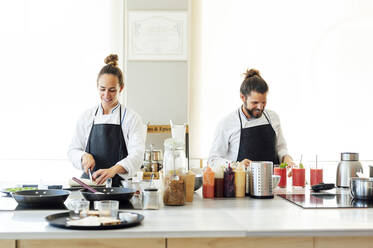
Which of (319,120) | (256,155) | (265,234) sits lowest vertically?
(265,234)

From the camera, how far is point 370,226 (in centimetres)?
182

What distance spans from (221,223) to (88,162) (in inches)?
Result: 56.9

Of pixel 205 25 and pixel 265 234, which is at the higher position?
pixel 205 25

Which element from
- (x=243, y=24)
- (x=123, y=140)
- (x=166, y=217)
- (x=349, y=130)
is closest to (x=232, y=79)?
(x=243, y=24)

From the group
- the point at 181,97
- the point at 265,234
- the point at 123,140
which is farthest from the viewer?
the point at 181,97

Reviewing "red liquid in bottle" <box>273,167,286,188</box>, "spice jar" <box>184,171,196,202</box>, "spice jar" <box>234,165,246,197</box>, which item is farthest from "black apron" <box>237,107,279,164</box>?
"spice jar" <box>184,171,196,202</box>

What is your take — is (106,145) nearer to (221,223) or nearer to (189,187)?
(189,187)

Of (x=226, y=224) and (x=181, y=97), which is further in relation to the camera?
(x=181, y=97)

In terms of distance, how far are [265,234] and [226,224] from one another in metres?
0.16

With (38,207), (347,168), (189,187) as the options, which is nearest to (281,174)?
(347,168)

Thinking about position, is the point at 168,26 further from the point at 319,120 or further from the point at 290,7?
the point at 319,120

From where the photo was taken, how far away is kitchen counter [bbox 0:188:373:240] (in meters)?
1.67

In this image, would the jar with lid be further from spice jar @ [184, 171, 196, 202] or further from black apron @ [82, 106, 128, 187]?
black apron @ [82, 106, 128, 187]

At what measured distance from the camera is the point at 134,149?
3.21m
